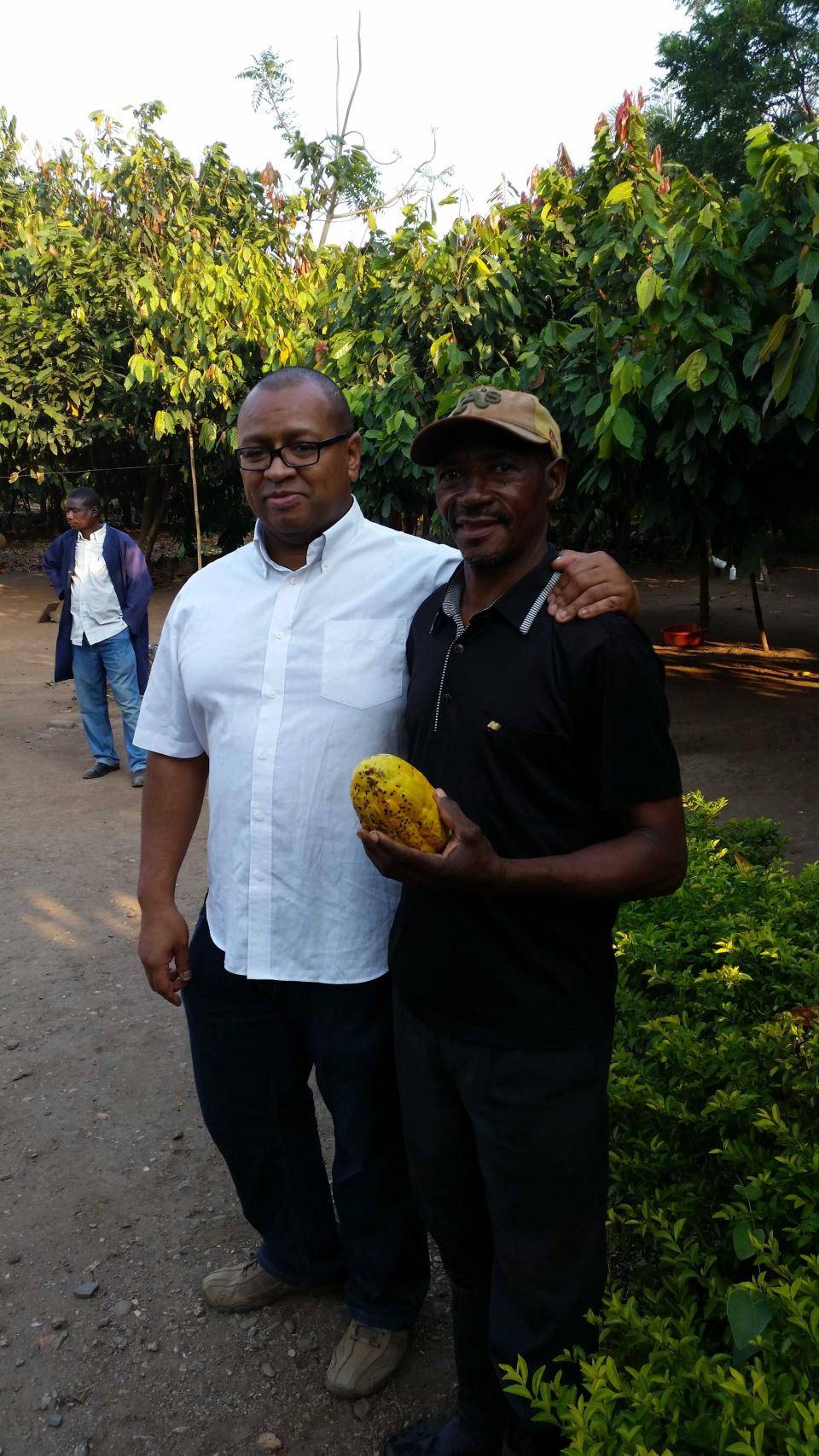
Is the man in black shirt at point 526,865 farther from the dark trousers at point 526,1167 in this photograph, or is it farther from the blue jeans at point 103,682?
the blue jeans at point 103,682

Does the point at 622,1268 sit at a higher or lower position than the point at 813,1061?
lower

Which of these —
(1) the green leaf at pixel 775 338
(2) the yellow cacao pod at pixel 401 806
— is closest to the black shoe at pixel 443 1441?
(2) the yellow cacao pod at pixel 401 806

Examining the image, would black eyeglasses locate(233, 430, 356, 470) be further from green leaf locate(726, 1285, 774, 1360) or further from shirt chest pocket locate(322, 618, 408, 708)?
green leaf locate(726, 1285, 774, 1360)

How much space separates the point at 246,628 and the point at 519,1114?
1026 mm

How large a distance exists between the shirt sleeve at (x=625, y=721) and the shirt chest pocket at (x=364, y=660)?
51cm

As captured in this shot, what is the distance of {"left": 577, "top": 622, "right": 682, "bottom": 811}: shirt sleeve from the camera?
63.8 inches

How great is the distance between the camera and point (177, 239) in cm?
1384

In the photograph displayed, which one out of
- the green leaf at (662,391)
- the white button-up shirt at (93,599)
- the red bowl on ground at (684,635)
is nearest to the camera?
the green leaf at (662,391)

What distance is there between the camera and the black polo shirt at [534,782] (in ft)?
5.37

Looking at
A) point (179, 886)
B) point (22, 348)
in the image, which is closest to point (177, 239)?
point (22, 348)

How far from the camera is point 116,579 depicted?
23.7 feet

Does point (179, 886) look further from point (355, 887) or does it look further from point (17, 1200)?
point (355, 887)

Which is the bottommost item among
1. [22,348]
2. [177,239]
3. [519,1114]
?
[519,1114]

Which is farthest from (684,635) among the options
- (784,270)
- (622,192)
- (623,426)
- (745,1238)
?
(745,1238)
